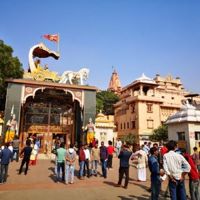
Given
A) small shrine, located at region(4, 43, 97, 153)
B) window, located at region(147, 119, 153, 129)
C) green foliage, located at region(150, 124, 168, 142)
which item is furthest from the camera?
window, located at region(147, 119, 153, 129)

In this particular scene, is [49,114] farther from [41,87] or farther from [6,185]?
[6,185]

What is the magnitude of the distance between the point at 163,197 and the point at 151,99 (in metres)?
32.0

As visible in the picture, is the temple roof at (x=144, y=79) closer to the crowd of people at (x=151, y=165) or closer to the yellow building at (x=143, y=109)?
the yellow building at (x=143, y=109)

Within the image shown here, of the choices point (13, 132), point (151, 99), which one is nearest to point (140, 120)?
point (151, 99)

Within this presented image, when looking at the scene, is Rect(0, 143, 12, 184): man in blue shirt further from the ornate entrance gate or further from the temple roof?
the temple roof

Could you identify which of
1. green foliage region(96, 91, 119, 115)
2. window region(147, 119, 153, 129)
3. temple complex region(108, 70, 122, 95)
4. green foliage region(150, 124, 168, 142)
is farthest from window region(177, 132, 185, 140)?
temple complex region(108, 70, 122, 95)

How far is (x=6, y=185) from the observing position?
7.91m

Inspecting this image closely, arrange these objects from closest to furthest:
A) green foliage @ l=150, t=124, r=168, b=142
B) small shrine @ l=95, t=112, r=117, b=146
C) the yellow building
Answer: small shrine @ l=95, t=112, r=117, b=146 < green foliage @ l=150, t=124, r=168, b=142 < the yellow building

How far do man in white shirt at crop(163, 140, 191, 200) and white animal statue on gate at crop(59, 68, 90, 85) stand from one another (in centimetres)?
1765

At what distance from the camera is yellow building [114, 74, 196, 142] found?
36656mm

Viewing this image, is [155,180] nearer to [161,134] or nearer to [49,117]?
[49,117]

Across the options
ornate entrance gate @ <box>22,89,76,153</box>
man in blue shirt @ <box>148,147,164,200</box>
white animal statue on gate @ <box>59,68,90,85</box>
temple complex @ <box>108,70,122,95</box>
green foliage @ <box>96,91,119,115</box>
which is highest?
temple complex @ <box>108,70,122,95</box>

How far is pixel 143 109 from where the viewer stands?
37062 millimetres

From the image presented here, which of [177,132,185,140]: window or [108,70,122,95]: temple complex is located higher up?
[108,70,122,95]: temple complex
